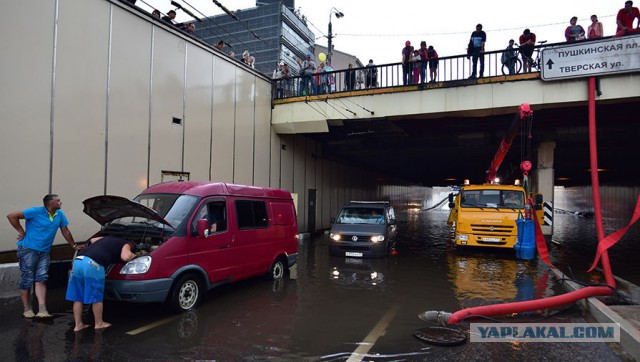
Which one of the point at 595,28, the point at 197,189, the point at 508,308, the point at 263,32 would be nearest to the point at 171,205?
the point at 197,189

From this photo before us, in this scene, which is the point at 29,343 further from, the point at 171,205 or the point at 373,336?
the point at 373,336

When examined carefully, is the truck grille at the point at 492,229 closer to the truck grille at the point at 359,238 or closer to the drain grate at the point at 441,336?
the truck grille at the point at 359,238

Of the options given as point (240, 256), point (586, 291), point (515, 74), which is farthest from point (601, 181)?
point (240, 256)

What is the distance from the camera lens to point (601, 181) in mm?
36094

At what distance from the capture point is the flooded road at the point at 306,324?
4586 mm

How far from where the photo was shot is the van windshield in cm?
1209

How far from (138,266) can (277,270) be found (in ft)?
12.3

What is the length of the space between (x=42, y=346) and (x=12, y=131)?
16.1 feet

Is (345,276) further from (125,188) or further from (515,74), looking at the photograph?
(515,74)

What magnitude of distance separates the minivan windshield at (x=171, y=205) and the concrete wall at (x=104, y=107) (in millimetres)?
2849

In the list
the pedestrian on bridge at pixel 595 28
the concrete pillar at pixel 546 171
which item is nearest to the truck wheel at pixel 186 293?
the pedestrian on bridge at pixel 595 28

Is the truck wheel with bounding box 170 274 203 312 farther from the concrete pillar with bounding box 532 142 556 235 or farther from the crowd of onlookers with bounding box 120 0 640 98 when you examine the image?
the concrete pillar with bounding box 532 142 556 235

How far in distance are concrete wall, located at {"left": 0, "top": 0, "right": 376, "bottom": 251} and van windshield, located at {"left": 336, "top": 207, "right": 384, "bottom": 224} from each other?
4372 mm

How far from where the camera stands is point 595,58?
35.6 feet
